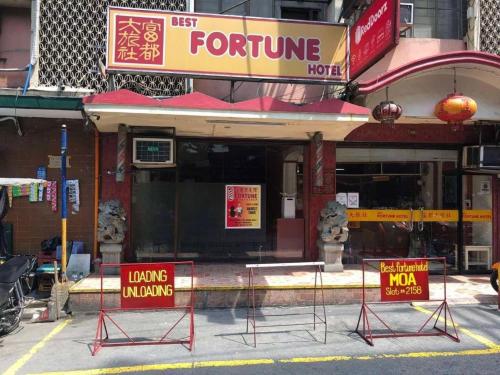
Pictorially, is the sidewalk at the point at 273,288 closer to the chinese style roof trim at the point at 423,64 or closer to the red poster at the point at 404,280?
the red poster at the point at 404,280

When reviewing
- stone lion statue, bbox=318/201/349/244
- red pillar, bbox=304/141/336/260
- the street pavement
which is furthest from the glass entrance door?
the street pavement

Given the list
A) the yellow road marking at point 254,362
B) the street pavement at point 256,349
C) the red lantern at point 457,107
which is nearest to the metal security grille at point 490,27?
the red lantern at point 457,107

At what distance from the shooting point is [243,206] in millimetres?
10531

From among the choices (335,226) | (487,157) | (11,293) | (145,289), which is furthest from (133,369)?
(487,157)

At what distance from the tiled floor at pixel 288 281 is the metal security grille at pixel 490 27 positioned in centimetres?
547

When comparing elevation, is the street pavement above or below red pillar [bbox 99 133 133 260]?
below

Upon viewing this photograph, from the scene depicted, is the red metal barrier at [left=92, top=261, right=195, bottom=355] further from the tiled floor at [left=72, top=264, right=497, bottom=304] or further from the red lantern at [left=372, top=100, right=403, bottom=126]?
the red lantern at [left=372, top=100, right=403, bottom=126]

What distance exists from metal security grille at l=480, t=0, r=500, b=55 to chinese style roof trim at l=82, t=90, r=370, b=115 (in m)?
4.94

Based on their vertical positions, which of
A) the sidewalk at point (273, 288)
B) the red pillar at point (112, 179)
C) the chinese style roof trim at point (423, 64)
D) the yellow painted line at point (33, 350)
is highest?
the chinese style roof trim at point (423, 64)

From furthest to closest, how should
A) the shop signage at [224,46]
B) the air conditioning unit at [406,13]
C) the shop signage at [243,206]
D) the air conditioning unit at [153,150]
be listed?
the air conditioning unit at [406,13]
the shop signage at [243,206]
the air conditioning unit at [153,150]
the shop signage at [224,46]

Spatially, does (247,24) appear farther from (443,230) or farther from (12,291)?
(443,230)

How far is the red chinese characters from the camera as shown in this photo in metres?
8.27

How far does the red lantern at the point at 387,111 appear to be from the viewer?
29.2 feet

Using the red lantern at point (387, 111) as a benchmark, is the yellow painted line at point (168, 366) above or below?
below
